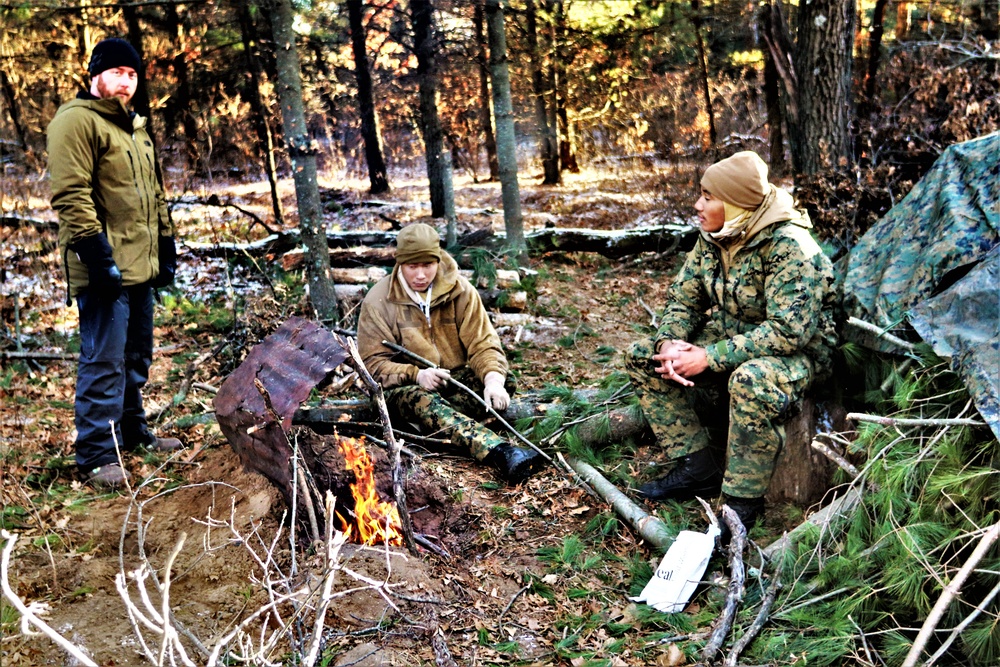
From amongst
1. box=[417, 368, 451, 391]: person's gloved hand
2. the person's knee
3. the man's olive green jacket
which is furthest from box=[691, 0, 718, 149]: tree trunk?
the man's olive green jacket

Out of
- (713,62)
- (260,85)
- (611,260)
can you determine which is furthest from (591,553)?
(713,62)

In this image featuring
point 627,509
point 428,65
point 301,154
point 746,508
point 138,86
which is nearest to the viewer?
point 746,508

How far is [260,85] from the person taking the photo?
13.2 m

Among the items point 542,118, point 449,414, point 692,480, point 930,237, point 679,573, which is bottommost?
point 679,573

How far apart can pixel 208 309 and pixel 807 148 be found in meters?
6.70

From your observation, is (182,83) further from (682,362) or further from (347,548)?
(682,362)

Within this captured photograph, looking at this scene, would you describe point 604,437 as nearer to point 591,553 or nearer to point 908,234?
point 591,553

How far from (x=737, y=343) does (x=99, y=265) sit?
3.72 metres

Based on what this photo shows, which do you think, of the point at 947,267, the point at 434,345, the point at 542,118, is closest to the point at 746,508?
the point at 947,267

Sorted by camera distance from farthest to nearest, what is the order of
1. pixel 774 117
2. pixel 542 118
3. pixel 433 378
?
1. pixel 542 118
2. pixel 774 117
3. pixel 433 378

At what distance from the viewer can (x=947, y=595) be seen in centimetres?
281

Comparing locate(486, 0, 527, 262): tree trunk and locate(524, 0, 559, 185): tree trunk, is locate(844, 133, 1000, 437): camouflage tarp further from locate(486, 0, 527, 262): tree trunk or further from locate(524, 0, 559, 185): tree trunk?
locate(524, 0, 559, 185): tree trunk

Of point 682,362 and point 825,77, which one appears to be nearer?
point 682,362

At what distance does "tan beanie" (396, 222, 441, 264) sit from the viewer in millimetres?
4934
